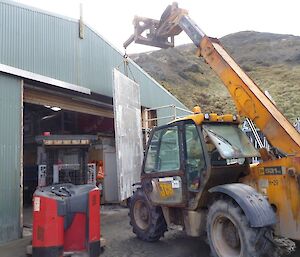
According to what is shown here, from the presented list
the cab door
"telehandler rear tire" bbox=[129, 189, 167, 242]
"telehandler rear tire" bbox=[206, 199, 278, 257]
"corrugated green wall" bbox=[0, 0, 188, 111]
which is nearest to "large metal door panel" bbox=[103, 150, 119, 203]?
"corrugated green wall" bbox=[0, 0, 188, 111]

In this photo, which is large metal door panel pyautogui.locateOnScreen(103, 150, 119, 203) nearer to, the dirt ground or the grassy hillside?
the dirt ground

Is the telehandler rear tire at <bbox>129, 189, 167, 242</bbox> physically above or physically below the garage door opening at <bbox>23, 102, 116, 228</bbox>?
below

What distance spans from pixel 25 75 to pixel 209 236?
5.26 metres

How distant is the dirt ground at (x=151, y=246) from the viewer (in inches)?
262

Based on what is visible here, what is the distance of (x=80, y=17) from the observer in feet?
33.2

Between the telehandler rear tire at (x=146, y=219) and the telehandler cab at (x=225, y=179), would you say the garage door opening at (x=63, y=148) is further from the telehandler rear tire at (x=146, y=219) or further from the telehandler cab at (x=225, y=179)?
the telehandler cab at (x=225, y=179)

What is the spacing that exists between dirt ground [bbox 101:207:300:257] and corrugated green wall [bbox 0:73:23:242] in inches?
79.6

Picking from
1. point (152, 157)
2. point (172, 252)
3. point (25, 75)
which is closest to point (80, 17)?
point (25, 75)

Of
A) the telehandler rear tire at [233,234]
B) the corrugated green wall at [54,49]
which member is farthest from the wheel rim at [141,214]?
the corrugated green wall at [54,49]

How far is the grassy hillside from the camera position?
40.0m

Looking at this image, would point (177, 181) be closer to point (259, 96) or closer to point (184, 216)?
point (184, 216)

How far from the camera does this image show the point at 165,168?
696 centimetres

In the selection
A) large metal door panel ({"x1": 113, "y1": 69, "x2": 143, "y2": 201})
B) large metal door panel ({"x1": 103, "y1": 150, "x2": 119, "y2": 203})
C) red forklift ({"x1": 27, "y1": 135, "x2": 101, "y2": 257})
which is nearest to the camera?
red forklift ({"x1": 27, "y1": 135, "x2": 101, "y2": 257})

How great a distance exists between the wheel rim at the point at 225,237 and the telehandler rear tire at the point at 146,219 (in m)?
1.86
